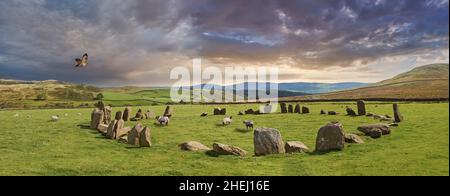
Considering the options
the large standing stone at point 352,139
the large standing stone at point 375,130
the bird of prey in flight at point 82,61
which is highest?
the bird of prey in flight at point 82,61

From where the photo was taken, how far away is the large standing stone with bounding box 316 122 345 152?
19.7 meters

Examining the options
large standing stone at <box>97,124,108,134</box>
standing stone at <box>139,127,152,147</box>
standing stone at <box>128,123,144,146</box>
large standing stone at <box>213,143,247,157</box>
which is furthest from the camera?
large standing stone at <box>97,124,108,134</box>

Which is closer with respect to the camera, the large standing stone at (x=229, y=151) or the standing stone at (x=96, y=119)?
the large standing stone at (x=229, y=151)

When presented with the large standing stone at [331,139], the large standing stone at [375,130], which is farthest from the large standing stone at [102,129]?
the large standing stone at [375,130]

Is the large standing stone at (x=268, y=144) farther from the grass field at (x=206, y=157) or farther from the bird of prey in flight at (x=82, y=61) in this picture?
the bird of prey in flight at (x=82, y=61)

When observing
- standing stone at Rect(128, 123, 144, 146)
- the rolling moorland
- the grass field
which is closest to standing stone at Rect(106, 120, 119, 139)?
the rolling moorland

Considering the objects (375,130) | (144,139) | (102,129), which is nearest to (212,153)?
(144,139)

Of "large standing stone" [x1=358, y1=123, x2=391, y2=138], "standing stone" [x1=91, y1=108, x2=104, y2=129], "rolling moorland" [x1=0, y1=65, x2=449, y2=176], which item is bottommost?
"rolling moorland" [x1=0, y1=65, x2=449, y2=176]

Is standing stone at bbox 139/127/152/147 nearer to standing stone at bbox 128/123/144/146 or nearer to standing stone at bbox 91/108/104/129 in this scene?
standing stone at bbox 128/123/144/146

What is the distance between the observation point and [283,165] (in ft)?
55.3

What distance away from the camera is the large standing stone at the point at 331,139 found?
19688mm
